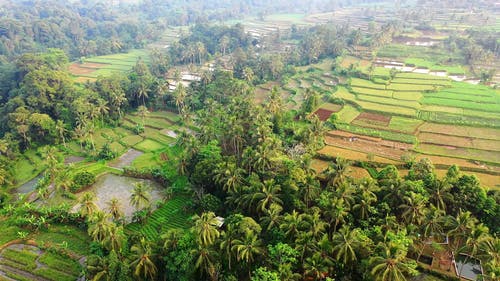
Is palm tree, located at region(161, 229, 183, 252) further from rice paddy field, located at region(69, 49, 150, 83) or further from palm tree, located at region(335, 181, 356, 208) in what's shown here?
rice paddy field, located at region(69, 49, 150, 83)

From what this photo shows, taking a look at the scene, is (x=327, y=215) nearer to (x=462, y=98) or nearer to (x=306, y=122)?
(x=306, y=122)

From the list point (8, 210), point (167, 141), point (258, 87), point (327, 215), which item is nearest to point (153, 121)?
point (167, 141)

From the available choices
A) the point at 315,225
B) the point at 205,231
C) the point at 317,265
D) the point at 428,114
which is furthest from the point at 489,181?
the point at 205,231

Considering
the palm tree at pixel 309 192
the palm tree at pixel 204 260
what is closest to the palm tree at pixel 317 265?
the palm tree at pixel 204 260

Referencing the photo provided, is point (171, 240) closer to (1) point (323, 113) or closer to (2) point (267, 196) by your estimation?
(2) point (267, 196)

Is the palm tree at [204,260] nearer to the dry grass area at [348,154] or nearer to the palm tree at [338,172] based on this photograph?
the palm tree at [338,172]

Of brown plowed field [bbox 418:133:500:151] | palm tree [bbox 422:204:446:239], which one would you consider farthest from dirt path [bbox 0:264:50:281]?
brown plowed field [bbox 418:133:500:151]
